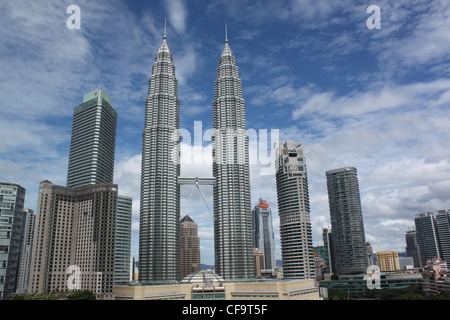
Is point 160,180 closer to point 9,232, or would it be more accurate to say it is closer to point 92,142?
point 92,142

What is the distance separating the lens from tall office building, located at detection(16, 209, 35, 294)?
16800 cm

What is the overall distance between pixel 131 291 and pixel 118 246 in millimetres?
74818

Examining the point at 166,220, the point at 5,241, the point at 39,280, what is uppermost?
the point at 166,220

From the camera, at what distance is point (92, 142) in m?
172

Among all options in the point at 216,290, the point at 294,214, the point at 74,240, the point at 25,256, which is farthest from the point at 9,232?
the point at 294,214

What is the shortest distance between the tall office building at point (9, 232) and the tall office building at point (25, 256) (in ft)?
197

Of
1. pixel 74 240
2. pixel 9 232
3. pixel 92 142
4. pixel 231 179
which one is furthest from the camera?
pixel 92 142

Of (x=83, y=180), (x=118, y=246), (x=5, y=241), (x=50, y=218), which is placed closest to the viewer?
(x=5, y=241)

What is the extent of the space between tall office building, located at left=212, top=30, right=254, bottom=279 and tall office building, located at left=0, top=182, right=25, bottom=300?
7086 centimetres

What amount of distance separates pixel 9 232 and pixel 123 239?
60390 mm

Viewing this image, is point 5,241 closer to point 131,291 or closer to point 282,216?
point 131,291

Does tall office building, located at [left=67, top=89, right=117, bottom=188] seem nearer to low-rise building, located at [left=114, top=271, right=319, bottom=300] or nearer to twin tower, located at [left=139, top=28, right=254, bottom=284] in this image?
twin tower, located at [left=139, top=28, right=254, bottom=284]
